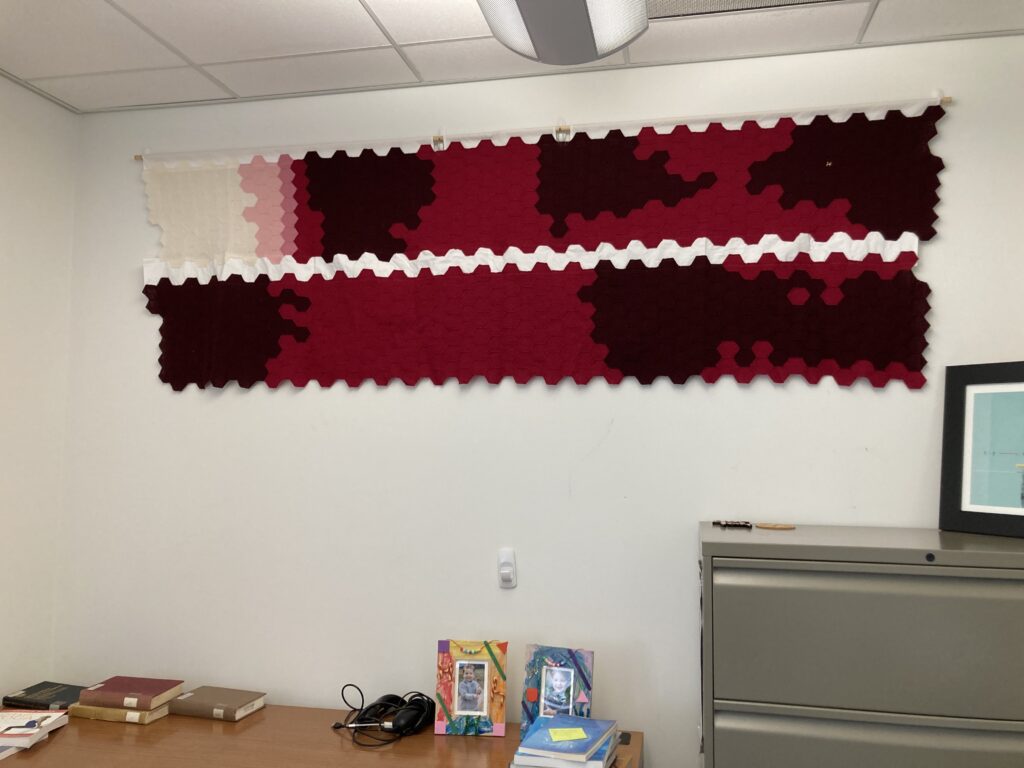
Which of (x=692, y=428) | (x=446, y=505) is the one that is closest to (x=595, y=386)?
(x=692, y=428)

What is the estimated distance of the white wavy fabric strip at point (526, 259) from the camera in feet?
7.18

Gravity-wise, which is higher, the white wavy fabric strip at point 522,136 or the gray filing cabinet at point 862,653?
the white wavy fabric strip at point 522,136

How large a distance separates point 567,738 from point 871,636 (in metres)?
0.74

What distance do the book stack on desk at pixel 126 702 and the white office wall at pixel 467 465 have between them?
0.20 metres

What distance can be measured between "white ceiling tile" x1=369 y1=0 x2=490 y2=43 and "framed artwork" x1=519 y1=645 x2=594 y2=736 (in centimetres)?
169

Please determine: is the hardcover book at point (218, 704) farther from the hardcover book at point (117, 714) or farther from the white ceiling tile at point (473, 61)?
the white ceiling tile at point (473, 61)

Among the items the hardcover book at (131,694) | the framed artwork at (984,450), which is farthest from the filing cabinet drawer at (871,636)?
the hardcover book at (131,694)

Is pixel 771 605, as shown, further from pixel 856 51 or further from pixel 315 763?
pixel 856 51

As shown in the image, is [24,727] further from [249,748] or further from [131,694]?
[249,748]

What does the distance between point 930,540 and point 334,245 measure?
1.86 metres

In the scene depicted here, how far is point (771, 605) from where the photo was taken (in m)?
1.80

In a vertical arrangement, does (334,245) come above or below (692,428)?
above

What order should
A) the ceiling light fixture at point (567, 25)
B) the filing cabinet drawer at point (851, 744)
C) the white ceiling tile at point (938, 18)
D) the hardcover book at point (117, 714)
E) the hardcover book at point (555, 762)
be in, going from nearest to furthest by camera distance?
the ceiling light fixture at point (567, 25), the filing cabinet drawer at point (851, 744), the hardcover book at point (555, 762), the white ceiling tile at point (938, 18), the hardcover book at point (117, 714)

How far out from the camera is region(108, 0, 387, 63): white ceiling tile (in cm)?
202
